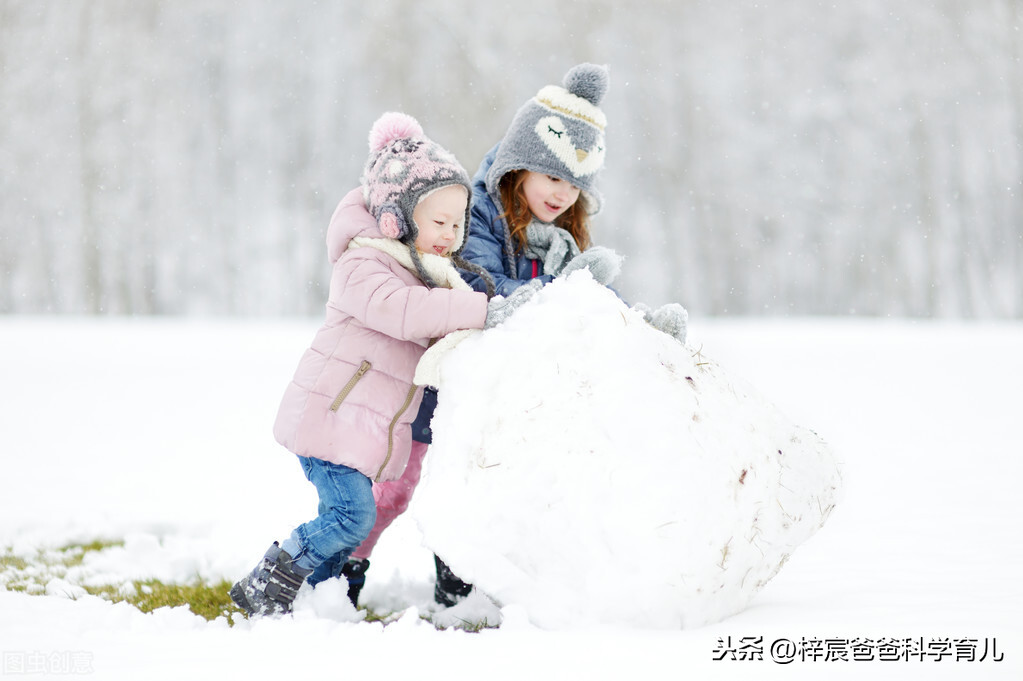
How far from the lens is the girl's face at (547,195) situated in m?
2.93

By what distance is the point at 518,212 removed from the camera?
2.99 m

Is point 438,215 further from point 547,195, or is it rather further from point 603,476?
point 603,476

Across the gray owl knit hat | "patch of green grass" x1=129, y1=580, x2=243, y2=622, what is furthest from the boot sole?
the gray owl knit hat

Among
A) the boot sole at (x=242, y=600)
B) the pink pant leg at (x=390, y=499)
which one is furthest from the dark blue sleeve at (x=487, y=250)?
the boot sole at (x=242, y=600)

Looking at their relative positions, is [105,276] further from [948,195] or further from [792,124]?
[948,195]

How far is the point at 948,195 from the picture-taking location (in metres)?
16.6

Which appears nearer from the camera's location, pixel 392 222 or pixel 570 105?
pixel 392 222

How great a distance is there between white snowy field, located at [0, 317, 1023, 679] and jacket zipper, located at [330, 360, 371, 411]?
0.66 meters

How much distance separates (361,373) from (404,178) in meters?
0.65

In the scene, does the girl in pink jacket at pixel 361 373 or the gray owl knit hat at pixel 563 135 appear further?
the gray owl knit hat at pixel 563 135

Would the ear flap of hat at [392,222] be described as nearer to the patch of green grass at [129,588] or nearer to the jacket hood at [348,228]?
the jacket hood at [348,228]

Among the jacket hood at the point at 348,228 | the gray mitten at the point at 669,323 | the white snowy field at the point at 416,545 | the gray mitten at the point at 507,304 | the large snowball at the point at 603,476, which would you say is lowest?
the white snowy field at the point at 416,545

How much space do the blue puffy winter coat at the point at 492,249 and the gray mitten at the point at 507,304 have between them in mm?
292

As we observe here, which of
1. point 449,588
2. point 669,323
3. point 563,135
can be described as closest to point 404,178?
point 563,135
